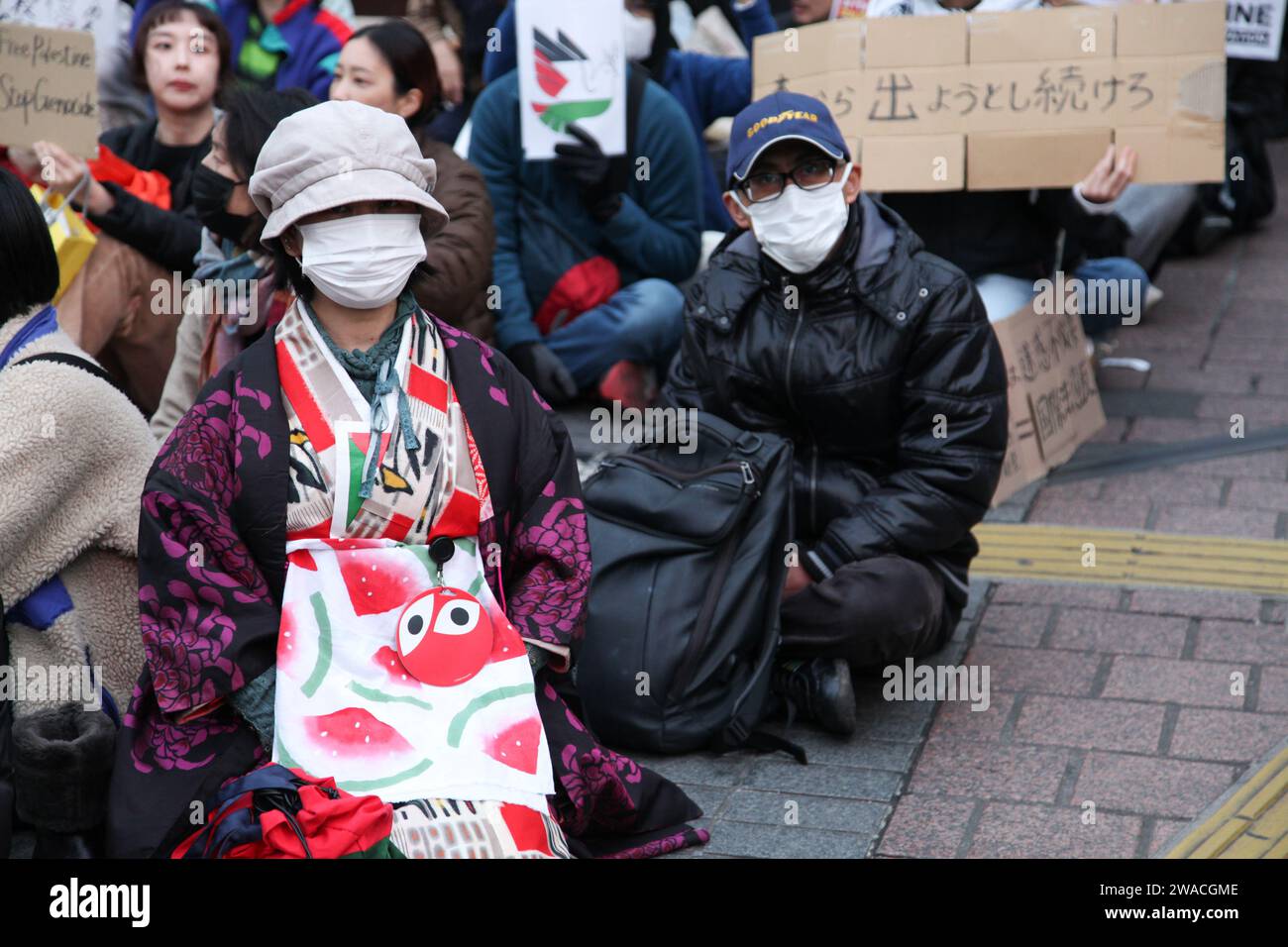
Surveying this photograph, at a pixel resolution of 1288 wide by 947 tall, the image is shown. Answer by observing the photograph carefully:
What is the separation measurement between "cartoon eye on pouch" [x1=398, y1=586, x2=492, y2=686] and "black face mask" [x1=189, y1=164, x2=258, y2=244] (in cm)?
174

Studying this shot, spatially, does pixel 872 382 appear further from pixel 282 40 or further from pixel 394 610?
pixel 282 40

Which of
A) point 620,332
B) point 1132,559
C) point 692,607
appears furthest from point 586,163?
point 692,607

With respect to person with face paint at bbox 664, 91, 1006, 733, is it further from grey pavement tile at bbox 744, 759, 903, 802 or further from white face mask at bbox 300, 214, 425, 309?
white face mask at bbox 300, 214, 425, 309

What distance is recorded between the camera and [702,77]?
23.9ft

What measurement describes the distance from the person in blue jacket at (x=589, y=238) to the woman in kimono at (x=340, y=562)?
3186 millimetres

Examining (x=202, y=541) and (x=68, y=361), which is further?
(x=68, y=361)

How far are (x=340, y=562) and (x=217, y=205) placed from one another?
1.71m

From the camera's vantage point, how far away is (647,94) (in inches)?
248

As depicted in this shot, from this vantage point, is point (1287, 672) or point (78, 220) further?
point (78, 220)

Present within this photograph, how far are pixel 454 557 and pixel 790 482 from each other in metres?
1.14

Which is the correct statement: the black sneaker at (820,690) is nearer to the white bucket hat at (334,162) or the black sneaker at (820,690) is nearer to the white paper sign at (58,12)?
the white bucket hat at (334,162)

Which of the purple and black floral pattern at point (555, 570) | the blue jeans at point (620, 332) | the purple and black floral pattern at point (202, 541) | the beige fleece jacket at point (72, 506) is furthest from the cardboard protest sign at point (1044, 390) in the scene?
the purple and black floral pattern at point (202, 541)
